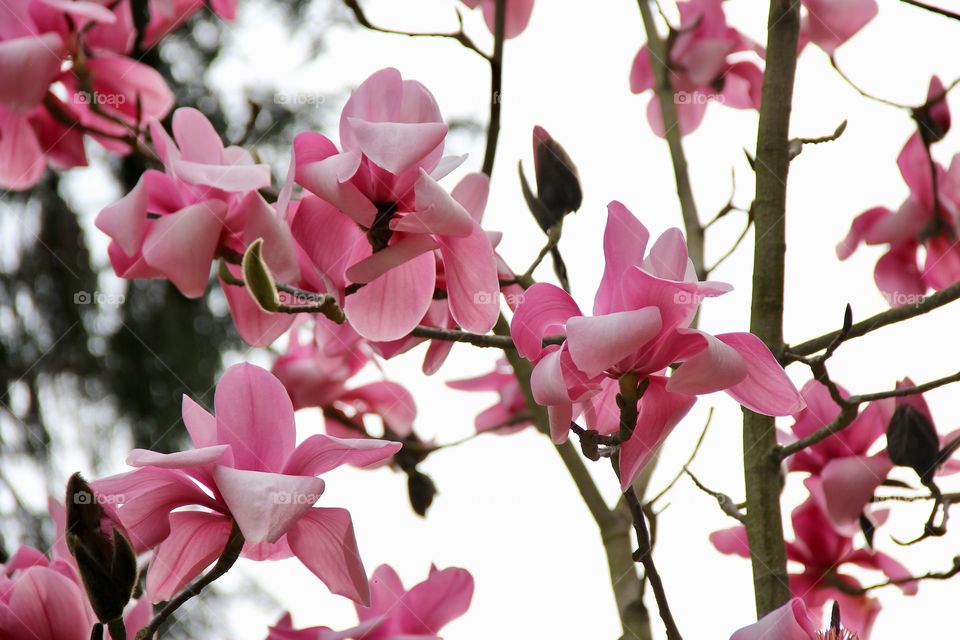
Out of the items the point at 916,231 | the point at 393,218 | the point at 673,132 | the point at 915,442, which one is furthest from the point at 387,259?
the point at 916,231

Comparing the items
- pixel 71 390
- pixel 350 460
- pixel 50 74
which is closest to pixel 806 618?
pixel 350 460

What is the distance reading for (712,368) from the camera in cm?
43

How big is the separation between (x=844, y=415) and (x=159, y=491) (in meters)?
0.34

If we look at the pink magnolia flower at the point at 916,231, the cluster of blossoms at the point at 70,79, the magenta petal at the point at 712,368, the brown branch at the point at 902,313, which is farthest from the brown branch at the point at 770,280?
the cluster of blossoms at the point at 70,79

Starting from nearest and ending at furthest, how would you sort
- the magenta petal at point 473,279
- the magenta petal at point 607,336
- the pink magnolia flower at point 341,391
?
the magenta petal at point 607,336
the magenta petal at point 473,279
the pink magnolia flower at point 341,391

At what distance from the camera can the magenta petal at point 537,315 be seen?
46 centimetres

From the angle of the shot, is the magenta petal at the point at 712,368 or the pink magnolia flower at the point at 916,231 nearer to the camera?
the magenta petal at the point at 712,368

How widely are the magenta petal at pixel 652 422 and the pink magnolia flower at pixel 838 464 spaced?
0.80 feet

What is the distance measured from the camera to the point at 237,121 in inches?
82.4

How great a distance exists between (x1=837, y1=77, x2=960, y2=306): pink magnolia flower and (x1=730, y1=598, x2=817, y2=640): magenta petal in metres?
0.50

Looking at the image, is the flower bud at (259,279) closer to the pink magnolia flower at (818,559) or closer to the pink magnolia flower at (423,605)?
the pink magnolia flower at (423,605)

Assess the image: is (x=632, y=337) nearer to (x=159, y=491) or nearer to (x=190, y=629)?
(x=159, y=491)

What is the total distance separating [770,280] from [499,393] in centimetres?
41

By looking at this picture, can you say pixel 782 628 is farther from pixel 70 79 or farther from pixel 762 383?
pixel 70 79
